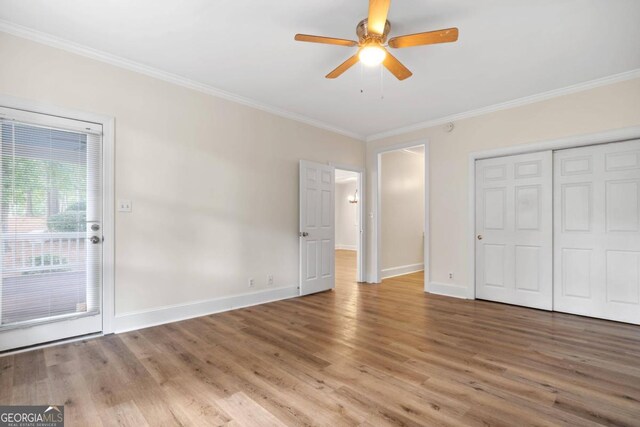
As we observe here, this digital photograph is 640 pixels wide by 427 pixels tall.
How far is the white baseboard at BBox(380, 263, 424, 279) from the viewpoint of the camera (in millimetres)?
6327

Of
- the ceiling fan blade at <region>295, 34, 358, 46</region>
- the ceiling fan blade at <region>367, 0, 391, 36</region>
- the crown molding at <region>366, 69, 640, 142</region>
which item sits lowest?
the ceiling fan blade at <region>295, 34, 358, 46</region>

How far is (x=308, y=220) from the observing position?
498 centimetres

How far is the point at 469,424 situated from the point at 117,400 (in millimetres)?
2209

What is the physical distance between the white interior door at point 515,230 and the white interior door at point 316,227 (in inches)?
92.1

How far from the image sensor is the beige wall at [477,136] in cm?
366

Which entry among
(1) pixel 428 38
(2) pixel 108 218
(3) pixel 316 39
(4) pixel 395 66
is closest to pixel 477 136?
(4) pixel 395 66

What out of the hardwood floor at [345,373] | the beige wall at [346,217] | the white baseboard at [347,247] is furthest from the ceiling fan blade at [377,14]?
the white baseboard at [347,247]

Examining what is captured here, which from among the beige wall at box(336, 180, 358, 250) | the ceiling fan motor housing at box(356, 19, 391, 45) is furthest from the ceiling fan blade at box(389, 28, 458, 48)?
the beige wall at box(336, 180, 358, 250)

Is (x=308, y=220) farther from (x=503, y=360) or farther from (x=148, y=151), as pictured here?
(x=503, y=360)

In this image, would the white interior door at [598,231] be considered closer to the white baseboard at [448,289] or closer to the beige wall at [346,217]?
the white baseboard at [448,289]

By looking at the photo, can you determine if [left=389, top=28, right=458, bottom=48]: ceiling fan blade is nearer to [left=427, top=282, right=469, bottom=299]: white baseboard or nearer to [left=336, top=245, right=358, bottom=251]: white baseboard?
[left=427, top=282, right=469, bottom=299]: white baseboard

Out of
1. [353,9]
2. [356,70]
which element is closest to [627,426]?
[353,9]

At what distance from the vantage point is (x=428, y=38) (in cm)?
233

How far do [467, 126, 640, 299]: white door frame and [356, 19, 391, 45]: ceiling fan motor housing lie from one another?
2.78 metres
